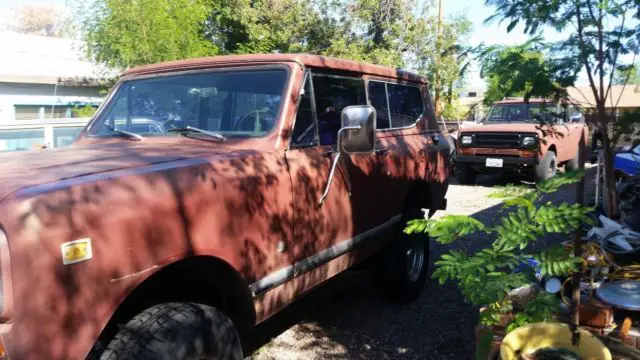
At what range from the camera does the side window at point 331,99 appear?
11.0 ft

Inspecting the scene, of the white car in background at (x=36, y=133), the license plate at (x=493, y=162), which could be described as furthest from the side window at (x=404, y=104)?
the license plate at (x=493, y=162)

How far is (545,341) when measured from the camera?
2.35 meters

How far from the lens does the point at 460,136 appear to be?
37.9ft

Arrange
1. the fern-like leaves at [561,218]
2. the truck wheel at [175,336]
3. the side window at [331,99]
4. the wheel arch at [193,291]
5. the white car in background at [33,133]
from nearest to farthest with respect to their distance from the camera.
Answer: the truck wheel at [175,336] < the wheel arch at [193,291] < the fern-like leaves at [561,218] < the side window at [331,99] < the white car in background at [33,133]

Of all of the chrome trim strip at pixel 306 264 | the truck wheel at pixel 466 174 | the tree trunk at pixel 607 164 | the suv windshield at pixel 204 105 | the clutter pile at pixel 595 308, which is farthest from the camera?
the truck wheel at pixel 466 174

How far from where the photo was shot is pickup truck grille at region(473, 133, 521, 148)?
1076cm

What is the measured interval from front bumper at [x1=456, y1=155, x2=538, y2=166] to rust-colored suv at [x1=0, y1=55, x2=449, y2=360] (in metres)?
6.98

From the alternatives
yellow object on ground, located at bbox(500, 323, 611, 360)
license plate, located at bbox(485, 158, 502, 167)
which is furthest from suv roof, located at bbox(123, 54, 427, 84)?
license plate, located at bbox(485, 158, 502, 167)

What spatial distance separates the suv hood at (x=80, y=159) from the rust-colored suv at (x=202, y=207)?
0.01 metres

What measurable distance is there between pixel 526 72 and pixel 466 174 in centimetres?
849

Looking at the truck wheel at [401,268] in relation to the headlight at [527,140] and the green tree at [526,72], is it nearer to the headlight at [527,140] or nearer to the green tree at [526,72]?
the green tree at [526,72]

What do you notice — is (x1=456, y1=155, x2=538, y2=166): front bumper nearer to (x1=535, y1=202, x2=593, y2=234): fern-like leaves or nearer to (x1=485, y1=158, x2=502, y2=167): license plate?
(x1=485, y1=158, x2=502, y2=167): license plate

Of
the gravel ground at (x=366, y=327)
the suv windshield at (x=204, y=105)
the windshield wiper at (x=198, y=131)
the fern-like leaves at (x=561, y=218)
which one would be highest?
the suv windshield at (x=204, y=105)

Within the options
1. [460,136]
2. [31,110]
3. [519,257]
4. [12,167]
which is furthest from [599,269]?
[31,110]
